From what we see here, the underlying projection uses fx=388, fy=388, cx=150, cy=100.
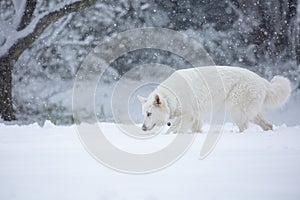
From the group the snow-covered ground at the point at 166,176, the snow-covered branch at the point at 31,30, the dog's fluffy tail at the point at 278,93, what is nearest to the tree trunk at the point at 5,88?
the snow-covered branch at the point at 31,30

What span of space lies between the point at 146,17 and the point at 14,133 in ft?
35.4

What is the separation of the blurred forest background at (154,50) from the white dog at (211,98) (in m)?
7.76

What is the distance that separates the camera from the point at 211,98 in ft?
21.2

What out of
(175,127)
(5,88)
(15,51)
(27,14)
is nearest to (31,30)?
(15,51)

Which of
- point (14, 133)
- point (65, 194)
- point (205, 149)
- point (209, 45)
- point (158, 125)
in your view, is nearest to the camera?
point (65, 194)

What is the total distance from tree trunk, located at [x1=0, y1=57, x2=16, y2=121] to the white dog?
13.9 feet

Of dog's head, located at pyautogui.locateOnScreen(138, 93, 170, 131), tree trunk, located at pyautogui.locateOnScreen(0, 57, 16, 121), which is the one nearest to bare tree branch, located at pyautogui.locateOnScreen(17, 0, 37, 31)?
tree trunk, located at pyautogui.locateOnScreen(0, 57, 16, 121)

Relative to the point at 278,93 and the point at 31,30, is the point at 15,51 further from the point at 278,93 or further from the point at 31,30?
the point at 278,93

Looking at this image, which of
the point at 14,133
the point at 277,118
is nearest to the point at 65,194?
the point at 14,133

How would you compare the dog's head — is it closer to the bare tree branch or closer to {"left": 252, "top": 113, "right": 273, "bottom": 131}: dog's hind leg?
{"left": 252, "top": 113, "right": 273, "bottom": 131}: dog's hind leg

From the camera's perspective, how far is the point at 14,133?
5.90m

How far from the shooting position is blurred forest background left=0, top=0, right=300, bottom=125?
14.4 meters

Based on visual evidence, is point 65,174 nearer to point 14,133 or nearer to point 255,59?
point 14,133

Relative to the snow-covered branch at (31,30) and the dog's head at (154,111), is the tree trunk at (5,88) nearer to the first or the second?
the snow-covered branch at (31,30)
